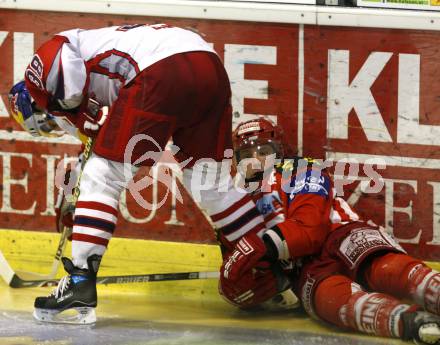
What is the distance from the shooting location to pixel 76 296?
3523 millimetres

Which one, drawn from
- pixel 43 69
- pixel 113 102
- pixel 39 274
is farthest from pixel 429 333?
pixel 39 274

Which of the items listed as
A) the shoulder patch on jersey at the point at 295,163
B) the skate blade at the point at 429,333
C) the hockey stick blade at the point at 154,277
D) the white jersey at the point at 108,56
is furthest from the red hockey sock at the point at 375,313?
the white jersey at the point at 108,56

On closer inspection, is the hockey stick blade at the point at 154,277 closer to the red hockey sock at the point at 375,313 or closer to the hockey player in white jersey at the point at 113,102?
the hockey player in white jersey at the point at 113,102

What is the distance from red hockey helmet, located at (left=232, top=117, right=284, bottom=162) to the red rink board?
0.19m

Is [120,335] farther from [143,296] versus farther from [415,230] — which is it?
[415,230]

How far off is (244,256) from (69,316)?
62 centimetres

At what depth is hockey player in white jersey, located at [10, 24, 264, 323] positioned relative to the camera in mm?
3469

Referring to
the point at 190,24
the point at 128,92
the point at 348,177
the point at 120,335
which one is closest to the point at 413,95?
the point at 348,177

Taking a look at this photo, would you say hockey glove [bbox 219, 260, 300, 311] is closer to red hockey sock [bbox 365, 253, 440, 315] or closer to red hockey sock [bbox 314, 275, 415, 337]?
red hockey sock [bbox 314, 275, 415, 337]

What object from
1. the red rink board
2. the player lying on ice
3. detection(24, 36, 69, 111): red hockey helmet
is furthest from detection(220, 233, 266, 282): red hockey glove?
detection(24, 36, 69, 111): red hockey helmet

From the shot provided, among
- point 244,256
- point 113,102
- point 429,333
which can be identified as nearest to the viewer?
point 429,333

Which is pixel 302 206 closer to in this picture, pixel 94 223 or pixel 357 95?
pixel 357 95

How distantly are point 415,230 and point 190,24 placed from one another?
3.73ft

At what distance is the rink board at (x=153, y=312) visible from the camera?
3.50 metres
